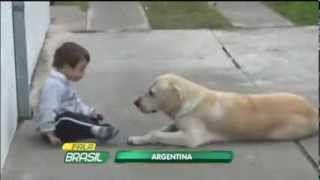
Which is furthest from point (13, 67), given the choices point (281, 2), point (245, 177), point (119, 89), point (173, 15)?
point (281, 2)

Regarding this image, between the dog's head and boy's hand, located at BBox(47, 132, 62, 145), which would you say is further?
boy's hand, located at BBox(47, 132, 62, 145)

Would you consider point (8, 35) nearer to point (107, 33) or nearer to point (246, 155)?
point (246, 155)

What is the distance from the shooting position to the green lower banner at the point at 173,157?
229 inches

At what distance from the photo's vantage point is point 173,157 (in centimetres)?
588

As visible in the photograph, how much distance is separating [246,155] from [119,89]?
246cm

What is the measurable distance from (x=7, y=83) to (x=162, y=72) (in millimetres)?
3017

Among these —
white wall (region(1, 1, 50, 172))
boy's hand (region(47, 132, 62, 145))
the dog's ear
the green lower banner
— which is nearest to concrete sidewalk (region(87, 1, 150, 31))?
white wall (region(1, 1, 50, 172))

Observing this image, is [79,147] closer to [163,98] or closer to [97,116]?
[97,116]

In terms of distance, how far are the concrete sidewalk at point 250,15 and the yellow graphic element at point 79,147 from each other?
6469mm

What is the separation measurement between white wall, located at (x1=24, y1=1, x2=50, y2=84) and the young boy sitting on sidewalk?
2042mm

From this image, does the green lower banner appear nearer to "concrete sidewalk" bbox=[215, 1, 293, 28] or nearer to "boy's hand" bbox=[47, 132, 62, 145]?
"boy's hand" bbox=[47, 132, 62, 145]

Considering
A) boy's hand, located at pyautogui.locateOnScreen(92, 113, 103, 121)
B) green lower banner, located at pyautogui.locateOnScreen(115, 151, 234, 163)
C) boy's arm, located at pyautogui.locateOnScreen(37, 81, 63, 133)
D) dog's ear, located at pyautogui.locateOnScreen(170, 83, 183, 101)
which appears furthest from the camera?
boy's hand, located at pyautogui.locateOnScreen(92, 113, 103, 121)

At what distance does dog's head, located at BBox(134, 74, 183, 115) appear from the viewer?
6016 mm

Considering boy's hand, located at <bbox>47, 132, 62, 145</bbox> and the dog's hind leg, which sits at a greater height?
the dog's hind leg
